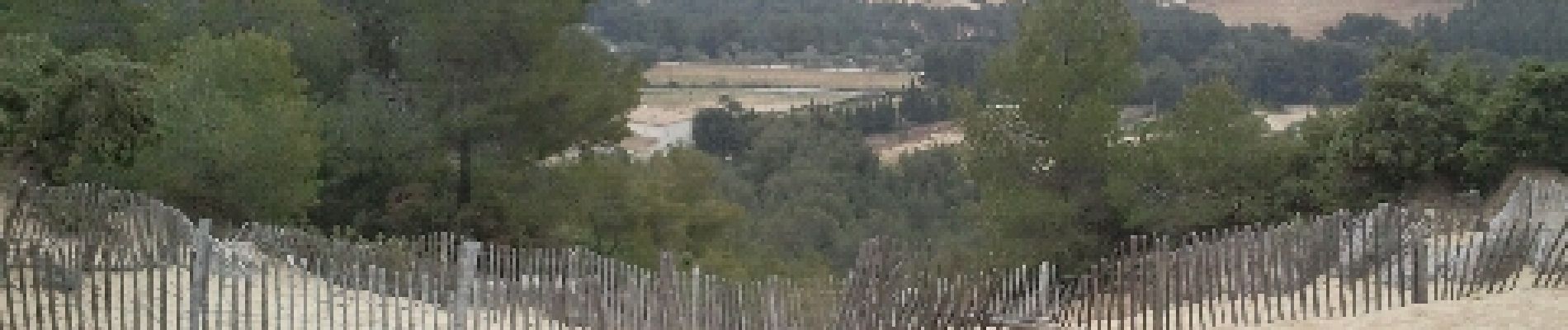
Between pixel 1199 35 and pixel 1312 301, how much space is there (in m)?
73.7

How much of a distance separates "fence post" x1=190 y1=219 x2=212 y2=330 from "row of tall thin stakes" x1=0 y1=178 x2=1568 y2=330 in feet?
2.64

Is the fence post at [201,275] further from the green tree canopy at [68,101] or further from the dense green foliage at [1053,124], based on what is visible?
the dense green foliage at [1053,124]

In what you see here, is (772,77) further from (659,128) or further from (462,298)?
(462,298)

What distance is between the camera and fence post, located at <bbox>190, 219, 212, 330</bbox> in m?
7.36

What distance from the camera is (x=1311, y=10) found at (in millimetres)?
99250

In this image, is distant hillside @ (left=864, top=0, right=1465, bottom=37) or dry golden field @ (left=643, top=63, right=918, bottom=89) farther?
distant hillside @ (left=864, top=0, right=1465, bottom=37)

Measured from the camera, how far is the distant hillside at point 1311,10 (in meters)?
91.4

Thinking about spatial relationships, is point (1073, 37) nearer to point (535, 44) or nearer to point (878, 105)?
point (535, 44)

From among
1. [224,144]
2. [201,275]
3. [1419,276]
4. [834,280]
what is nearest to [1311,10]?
[1419,276]

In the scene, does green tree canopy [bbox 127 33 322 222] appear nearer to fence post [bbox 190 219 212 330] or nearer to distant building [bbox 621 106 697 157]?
fence post [bbox 190 219 212 330]

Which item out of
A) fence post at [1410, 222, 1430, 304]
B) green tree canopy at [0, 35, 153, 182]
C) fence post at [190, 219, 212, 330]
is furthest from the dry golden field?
fence post at [190, 219, 212, 330]

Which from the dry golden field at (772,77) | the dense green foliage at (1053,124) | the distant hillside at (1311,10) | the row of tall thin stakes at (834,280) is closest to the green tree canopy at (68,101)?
the row of tall thin stakes at (834,280)

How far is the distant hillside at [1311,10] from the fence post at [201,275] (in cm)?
8842

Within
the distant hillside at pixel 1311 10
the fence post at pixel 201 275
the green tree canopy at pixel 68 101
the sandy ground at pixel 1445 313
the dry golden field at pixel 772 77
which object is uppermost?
the distant hillside at pixel 1311 10
